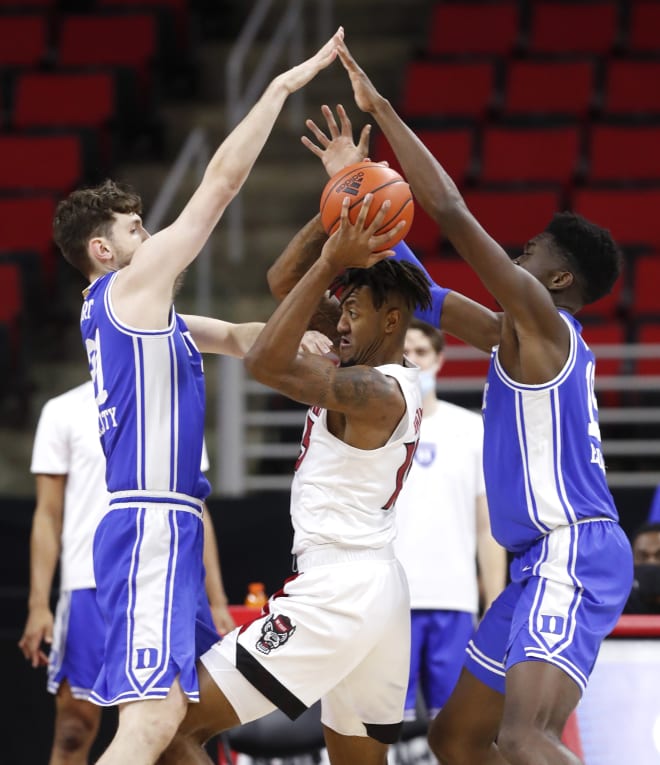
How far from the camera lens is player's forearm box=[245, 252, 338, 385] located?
4.04m

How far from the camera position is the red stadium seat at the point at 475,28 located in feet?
39.4

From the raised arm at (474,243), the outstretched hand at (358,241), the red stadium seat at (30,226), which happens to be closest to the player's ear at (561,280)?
the raised arm at (474,243)

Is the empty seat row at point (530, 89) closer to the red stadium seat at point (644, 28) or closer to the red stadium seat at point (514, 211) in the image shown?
the red stadium seat at point (644, 28)

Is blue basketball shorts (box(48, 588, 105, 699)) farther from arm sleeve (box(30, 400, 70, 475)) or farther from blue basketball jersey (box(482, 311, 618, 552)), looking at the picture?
blue basketball jersey (box(482, 311, 618, 552))

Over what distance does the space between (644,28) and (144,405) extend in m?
8.81

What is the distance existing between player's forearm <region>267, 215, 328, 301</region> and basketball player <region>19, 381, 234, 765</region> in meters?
1.37

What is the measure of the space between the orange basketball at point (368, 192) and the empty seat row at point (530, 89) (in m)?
6.92

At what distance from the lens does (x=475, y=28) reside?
39.7ft

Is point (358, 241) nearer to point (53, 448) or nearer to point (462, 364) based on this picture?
point (53, 448)

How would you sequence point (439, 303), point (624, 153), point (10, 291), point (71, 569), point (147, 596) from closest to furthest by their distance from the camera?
point (147, 596), point (439, 303), point (71, 569), point (10, 291), point (624, 153)

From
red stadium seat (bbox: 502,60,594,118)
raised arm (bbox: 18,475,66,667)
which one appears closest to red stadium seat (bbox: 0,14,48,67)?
red stadium seat (bbox: 502,60,594,118)

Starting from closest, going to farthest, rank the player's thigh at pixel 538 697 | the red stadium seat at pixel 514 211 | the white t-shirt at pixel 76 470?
1. the player's thigh at pixel 538 697
2. the white t-shirt at pixel 76 470
3. the red stadium seat at pixel 514 211

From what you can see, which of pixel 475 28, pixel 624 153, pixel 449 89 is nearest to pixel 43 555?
pixel 624 153

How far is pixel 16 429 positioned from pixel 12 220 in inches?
66.8
